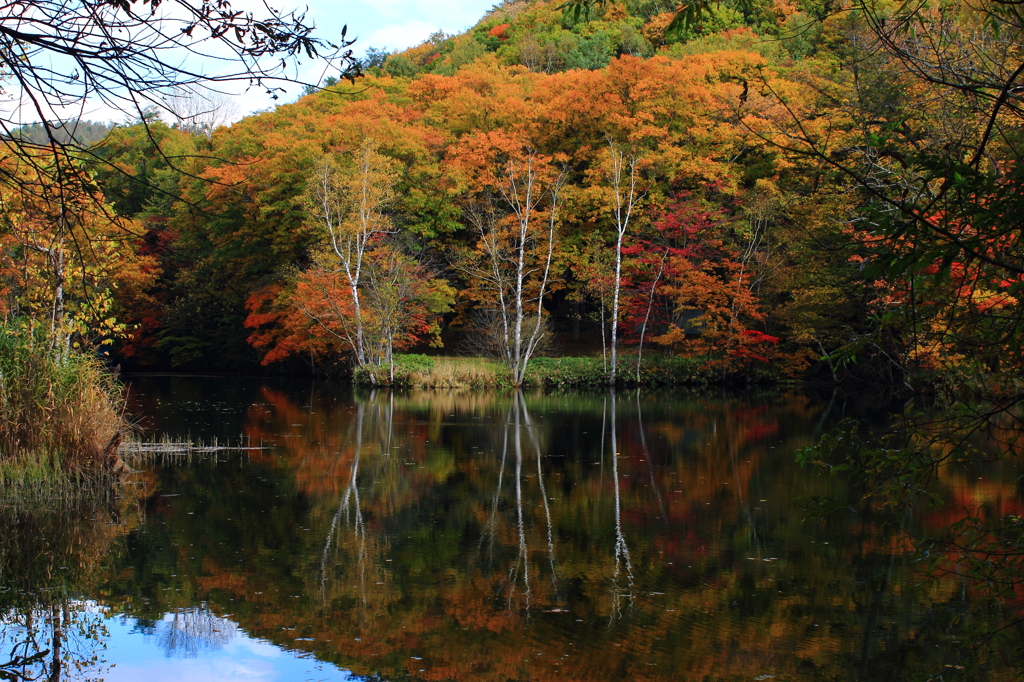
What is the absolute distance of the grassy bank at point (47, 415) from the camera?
884 centimetres

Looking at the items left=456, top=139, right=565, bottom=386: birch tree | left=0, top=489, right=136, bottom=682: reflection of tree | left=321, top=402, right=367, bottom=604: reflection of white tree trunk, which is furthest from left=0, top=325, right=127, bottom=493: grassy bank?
left=456, top=139, right=565, bottom=386: birch tree

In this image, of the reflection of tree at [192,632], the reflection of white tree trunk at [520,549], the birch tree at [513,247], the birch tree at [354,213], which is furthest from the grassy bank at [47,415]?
the birch tree at [513,247]

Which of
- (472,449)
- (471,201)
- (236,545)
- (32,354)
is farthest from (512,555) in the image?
(471,201)

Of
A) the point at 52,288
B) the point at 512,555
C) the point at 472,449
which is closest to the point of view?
the point at 512,555

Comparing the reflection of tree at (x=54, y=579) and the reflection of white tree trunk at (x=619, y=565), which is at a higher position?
the reflection of tree at (x=54, y=579)

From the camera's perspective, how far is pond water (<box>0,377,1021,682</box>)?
531 cm

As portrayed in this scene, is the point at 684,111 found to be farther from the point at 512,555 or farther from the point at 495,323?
the point at 512,555

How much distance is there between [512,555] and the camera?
7707 millimetres

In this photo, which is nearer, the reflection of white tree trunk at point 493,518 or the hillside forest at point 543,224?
the reflection of white tree trunk at point 493,518

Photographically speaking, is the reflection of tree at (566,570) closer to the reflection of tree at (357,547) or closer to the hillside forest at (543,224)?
the reflection of tree at (357,547)

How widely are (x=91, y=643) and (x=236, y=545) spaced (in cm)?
226

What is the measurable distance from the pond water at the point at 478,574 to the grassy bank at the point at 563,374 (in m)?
13.9

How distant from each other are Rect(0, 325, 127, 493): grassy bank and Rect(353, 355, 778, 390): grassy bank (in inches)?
702

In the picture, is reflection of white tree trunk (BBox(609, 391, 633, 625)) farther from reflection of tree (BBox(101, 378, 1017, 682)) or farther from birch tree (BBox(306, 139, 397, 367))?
birch tree (BBox(306, 139, 397, 367))
